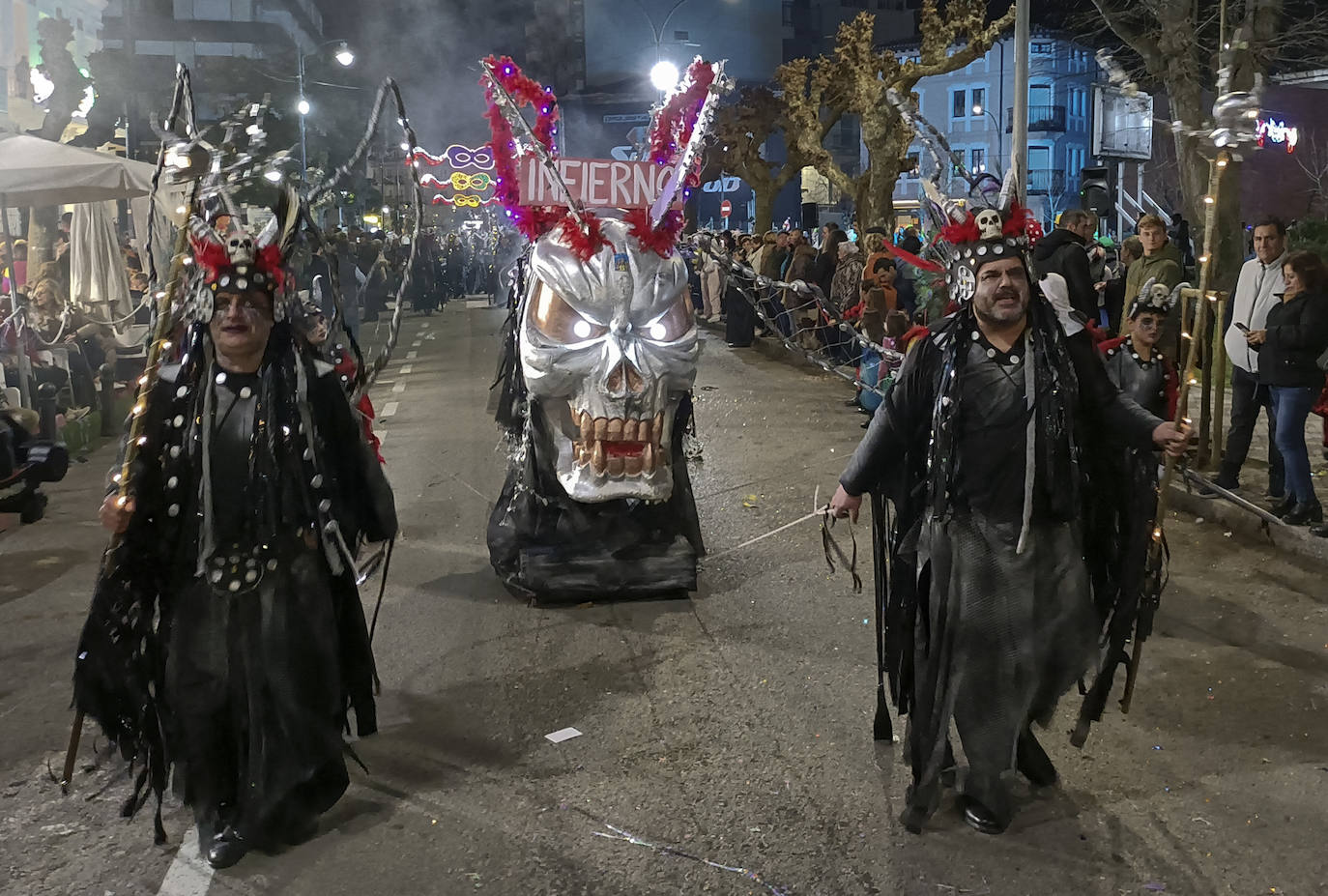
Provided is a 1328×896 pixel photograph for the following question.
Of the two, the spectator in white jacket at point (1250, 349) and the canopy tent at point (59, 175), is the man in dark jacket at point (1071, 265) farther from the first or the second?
the canopy tent at point (59, 175)

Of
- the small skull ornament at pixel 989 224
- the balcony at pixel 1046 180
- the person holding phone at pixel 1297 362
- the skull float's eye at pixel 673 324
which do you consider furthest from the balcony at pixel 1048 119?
the small skull ornament at pixel 989 224

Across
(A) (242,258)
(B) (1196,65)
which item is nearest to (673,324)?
(A) (242,258)

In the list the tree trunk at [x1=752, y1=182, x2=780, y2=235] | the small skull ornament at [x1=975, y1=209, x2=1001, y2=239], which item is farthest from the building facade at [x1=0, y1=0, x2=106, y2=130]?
the small skull ornament at [x1=975, y1=209, x2=1001, y2=239]

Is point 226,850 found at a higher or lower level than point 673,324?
lower

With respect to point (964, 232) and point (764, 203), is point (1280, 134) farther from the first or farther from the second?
point (964, 232)

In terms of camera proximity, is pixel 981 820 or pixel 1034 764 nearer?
pixel 981 820

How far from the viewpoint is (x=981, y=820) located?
12.5ft

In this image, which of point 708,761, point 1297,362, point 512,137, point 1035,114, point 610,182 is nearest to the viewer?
point 708,761

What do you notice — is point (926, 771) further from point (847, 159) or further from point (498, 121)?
point (847, 159)

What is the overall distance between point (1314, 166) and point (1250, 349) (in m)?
23.9

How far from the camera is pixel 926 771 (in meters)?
3.82

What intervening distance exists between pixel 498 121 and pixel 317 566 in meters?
3.25

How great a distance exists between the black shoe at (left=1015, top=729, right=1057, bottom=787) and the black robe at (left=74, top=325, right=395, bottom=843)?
2.31m

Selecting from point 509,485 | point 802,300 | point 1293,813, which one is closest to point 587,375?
point 509,485
